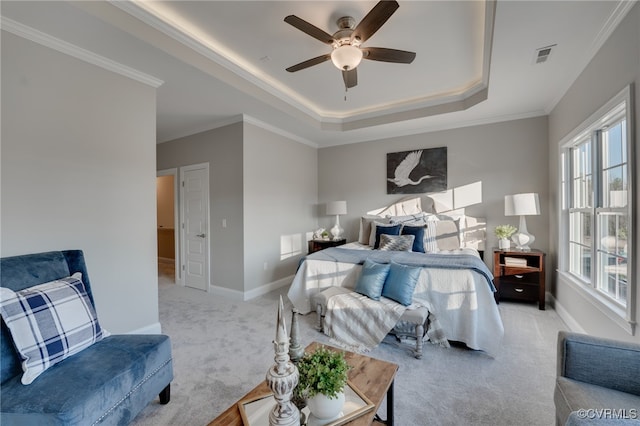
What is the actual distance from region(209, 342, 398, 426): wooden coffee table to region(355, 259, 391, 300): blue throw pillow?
1.03 meters

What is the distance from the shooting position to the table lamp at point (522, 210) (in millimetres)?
3561

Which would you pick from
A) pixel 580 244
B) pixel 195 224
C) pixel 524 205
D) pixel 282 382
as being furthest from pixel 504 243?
pixel 195 224

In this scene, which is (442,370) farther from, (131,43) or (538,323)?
(131,43)

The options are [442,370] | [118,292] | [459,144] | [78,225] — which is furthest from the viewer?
[459,144]

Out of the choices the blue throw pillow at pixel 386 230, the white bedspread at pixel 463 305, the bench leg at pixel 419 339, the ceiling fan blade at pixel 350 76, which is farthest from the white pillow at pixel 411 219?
the ceiling fan blade at pixel 350 76

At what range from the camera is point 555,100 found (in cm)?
345

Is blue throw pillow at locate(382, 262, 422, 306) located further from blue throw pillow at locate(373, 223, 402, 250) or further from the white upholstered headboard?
the white upholstered headboard

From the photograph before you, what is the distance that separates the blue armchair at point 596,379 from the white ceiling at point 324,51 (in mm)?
2125

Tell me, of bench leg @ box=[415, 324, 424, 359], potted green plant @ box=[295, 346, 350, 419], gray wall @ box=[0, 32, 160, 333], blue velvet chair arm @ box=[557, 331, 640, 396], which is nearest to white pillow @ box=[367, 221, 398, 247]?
bench leg @ box=[415, 324, 424, 359]

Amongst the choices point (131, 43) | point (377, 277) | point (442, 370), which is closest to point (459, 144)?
point (377, 277)

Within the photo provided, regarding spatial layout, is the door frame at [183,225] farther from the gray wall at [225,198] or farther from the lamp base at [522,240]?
the lamp base at [522,240]

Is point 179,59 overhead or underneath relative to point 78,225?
overhead

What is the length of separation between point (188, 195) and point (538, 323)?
5.19 m

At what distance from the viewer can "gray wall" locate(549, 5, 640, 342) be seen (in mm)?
1815
